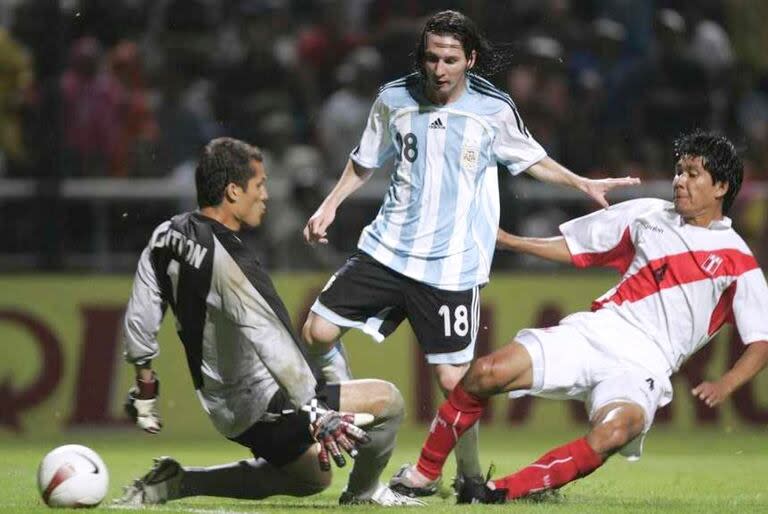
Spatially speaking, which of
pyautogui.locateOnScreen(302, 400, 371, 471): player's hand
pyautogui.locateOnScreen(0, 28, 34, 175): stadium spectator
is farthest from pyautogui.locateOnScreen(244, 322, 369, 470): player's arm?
pyautogui.locateOnScreen(0, 28, 34, 175): stadium spectator

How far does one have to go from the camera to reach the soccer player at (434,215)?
791 centimetres

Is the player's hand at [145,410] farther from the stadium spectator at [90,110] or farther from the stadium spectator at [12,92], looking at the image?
the stadium spectator at [12,92]

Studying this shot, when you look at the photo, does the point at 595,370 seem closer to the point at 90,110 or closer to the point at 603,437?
the point at 603,437

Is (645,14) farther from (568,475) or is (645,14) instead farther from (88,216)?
(568,475)

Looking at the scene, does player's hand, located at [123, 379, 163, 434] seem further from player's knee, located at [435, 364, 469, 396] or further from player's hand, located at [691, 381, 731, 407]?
player's hand, located at [691, 381, 731, 407]

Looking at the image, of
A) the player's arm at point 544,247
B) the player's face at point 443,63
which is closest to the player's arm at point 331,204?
the player's face at point 443,63

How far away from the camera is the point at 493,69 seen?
8.12m

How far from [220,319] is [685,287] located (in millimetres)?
2145

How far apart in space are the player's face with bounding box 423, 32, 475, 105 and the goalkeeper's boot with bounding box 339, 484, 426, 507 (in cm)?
199

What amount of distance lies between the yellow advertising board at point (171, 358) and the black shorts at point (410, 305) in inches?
157

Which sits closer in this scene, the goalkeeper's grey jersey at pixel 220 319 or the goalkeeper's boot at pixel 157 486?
the goalkeeper's grey jersey at pixel 220 319

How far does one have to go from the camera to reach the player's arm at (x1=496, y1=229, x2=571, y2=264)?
7.80 meters

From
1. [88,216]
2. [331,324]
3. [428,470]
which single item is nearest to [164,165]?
[88,216]

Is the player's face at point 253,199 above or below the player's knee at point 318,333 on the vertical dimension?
above
